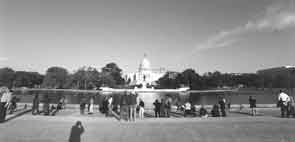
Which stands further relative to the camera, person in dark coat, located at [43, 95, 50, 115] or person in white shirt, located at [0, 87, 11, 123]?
person in dark coat, located at [43, 95, 50, 115]

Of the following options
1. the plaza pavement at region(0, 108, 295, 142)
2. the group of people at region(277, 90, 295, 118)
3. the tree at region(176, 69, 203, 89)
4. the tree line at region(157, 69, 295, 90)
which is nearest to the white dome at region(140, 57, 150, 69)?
the tree line at region(157, 69, 295, 90)

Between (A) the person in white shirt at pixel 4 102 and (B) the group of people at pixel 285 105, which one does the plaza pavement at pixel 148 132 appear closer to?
(A) the person in white shirt at pixel 4 102

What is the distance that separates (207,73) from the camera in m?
149

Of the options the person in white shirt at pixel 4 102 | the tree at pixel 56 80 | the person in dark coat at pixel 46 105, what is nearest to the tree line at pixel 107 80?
the tree at pixel 56 80

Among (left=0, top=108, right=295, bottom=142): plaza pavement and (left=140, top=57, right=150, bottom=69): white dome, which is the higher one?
(left=140, top=57, right=150, bottom=69): white dome

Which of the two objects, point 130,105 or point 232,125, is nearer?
point 232,125

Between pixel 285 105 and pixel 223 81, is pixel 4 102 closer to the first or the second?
pixel 285 105

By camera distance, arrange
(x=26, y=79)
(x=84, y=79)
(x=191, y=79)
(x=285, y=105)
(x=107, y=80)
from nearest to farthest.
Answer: (x=285, y=105), (x=84, y=79), (x=107, y=80), (x=191, y=79), (x=26, y=79)

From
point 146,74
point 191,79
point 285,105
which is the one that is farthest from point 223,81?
point 285,105

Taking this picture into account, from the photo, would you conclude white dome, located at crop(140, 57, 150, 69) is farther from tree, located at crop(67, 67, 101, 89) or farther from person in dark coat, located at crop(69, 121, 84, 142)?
person in dark coat, located at crop(69, 121, 84, 142)

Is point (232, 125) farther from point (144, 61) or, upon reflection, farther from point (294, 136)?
point (144, 61)

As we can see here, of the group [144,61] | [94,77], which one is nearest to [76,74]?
[94,77]

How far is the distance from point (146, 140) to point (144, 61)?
153 metres

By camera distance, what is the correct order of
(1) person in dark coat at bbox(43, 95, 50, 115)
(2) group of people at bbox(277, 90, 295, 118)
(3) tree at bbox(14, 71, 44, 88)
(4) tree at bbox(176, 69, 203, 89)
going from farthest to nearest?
(4) tree at bbox(176, 69, 203, 89), (3) tree at bbox(14, 71, 44, 88), (1) person in dark coat at bbox(43, 95, 50, 115), (2) group of people at bbox(277, 90, 295, 118)
